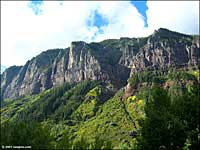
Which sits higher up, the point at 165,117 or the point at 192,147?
the point at 165,117

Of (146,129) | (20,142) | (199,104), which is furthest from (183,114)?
(20,142)

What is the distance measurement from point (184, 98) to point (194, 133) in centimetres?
803

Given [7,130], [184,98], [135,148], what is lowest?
[135,148]

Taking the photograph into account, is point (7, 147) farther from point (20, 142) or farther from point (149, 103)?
point (149, 103)

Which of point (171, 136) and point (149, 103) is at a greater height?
point (149, 103)

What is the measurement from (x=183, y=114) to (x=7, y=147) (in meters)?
28.8

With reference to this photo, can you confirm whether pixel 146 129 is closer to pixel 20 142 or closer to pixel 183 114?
pixel 183 114

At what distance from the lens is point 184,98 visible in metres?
63.1

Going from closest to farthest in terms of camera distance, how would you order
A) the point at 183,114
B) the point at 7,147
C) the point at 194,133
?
the point at 7,147 → the point at 194,133 → the point at 183,114

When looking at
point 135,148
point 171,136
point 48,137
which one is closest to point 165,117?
point 171,136

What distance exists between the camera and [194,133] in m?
56.8

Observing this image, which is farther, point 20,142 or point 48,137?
point 48,137

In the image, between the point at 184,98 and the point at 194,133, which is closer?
the point at 194,133

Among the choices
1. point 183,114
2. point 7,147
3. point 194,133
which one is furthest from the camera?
point 183,114
